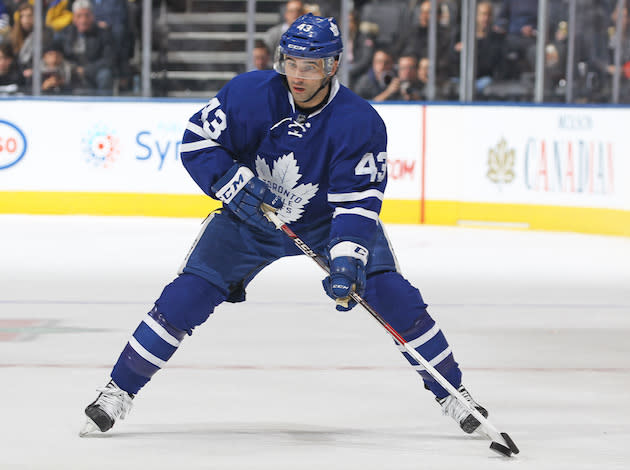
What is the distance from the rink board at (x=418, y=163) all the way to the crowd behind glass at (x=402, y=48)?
45 cm

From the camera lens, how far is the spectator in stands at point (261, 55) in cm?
986

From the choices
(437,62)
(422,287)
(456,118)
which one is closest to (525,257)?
(422,287)

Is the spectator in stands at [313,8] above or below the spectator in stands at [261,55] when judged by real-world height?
above

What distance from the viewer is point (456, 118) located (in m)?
9.28

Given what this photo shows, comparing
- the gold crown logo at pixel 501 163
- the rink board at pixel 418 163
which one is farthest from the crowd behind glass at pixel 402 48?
the gold crown logo at pixel 501 163

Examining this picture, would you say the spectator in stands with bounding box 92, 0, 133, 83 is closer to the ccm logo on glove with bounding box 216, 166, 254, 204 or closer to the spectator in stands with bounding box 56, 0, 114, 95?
the spectator in stands with bounding box 56, 0, 114, 95

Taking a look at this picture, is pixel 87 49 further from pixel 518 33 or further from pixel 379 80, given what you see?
pixel 518 33

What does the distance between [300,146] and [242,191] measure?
191 millimetres

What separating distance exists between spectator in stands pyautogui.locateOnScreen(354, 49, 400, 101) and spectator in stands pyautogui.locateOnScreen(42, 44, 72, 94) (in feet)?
7.60

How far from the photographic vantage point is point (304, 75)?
3.15 meters

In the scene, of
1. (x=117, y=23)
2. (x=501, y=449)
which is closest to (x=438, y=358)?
(x=501, y=449)

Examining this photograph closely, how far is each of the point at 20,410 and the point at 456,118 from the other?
6181 millimetres

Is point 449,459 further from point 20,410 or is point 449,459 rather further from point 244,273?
point 20,410

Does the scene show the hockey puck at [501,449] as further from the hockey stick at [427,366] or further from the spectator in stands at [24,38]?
the spectator in stands at [24,38]
